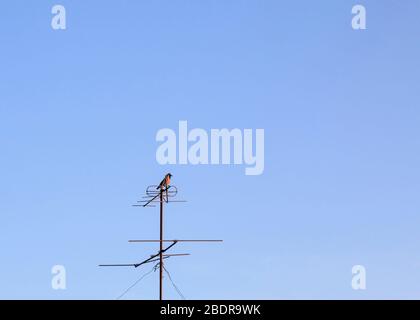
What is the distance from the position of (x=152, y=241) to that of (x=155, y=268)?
5.36ft

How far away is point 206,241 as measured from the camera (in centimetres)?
4384
